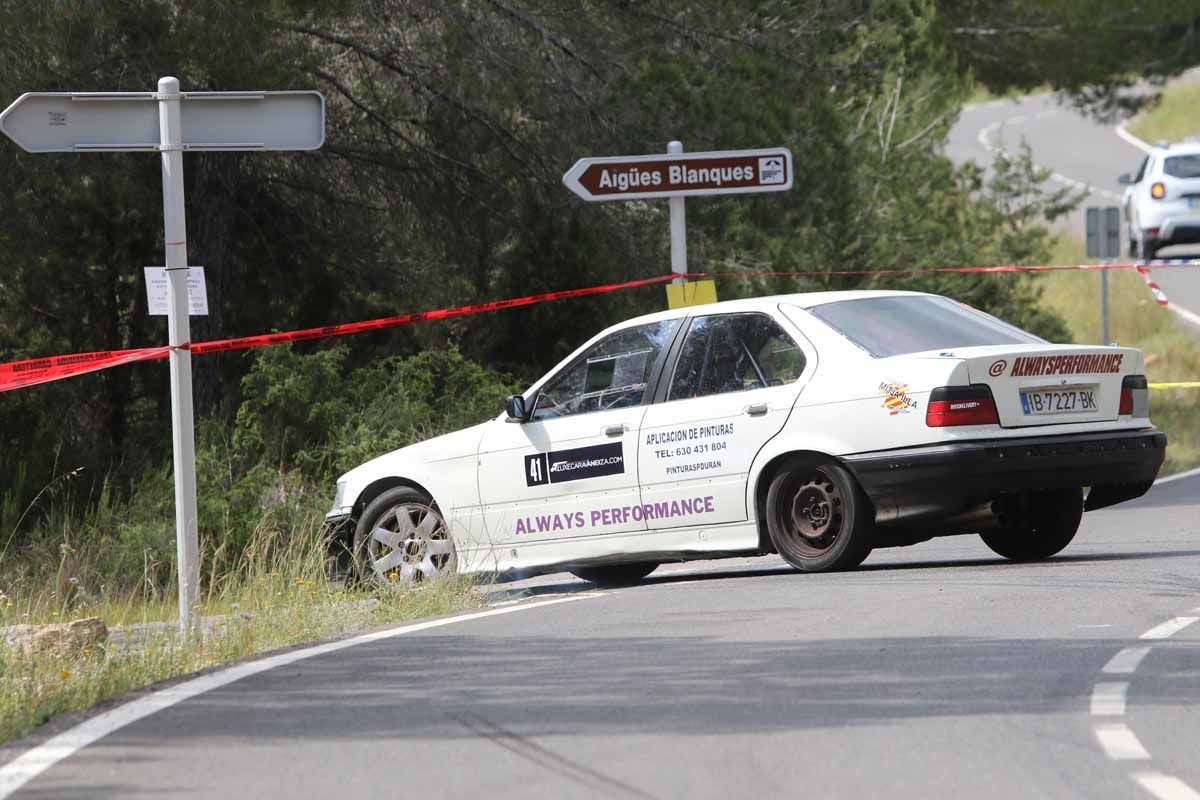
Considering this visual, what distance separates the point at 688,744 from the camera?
645 centimetres

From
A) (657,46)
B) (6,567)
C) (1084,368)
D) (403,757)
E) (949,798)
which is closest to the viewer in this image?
(949,798)

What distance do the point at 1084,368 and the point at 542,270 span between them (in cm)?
886

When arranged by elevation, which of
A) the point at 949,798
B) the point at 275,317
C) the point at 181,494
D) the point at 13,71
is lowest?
the point at 949,798

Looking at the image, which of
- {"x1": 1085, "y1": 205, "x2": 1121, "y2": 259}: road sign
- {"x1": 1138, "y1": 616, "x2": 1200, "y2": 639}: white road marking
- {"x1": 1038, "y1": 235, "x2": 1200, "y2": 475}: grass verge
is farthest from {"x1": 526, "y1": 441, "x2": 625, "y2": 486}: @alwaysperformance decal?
{"x1": 1085, "y1": 205, "x2": 1121, "y2": 259}: road sign

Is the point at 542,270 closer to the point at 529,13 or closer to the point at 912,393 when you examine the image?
the point at 529,13

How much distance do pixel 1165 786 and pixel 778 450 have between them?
5166 millimetres

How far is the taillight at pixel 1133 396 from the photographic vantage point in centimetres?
1117

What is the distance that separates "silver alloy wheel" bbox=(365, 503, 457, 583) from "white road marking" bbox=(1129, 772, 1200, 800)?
6.26 m

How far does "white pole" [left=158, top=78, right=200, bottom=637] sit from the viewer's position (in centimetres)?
997

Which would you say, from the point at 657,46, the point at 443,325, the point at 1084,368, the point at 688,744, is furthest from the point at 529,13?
the point at 688,744

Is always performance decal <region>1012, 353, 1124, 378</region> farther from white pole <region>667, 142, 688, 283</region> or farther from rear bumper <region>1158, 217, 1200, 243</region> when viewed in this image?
rear bumper <region>1158, 217, 1200, 243</region>

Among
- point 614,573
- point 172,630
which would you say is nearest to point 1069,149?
point 614,573

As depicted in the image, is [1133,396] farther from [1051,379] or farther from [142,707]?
[142,707]

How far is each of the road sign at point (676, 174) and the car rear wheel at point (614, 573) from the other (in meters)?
3.90
